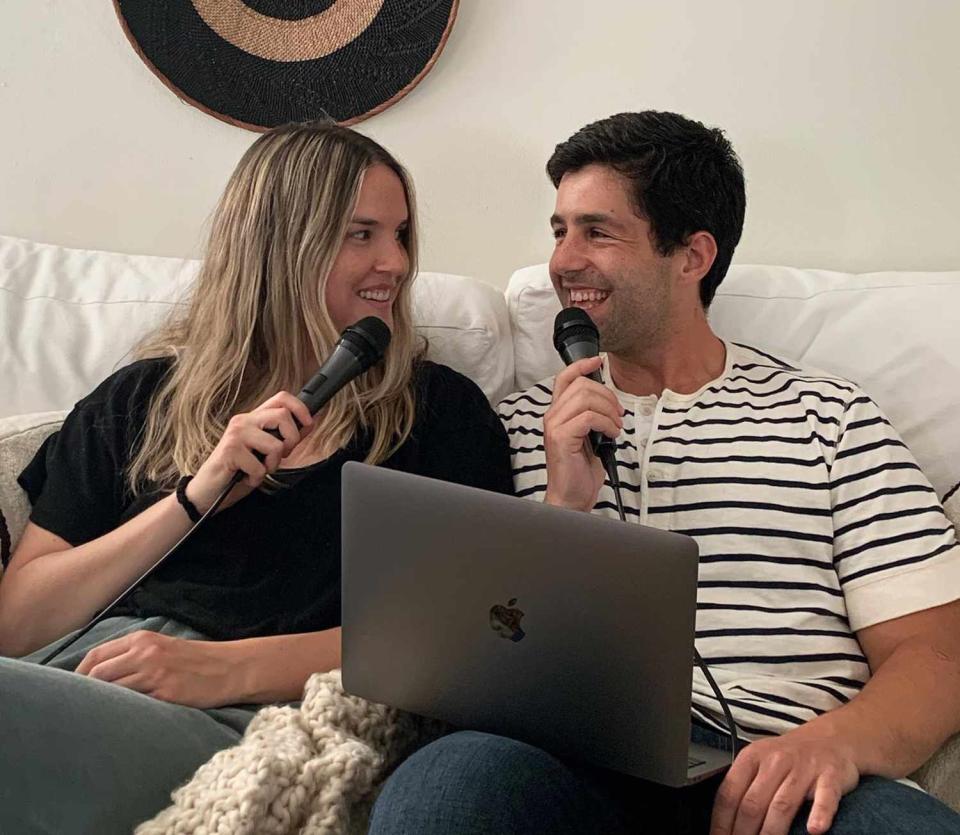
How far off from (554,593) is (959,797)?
1.92 feet

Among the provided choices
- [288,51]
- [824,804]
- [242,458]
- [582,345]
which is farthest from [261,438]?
[288,51]

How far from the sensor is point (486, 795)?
90 cm

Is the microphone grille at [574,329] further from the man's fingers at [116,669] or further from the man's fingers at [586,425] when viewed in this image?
the man's fingers at [116,669]

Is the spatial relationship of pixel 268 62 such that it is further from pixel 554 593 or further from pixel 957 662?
pixel 957 662

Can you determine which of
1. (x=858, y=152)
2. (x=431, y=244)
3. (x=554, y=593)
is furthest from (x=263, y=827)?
(x=858, y=152)

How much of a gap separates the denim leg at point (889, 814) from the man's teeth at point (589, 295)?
68cm

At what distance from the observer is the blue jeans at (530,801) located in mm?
893

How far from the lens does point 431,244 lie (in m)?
1.83

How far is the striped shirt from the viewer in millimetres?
1231

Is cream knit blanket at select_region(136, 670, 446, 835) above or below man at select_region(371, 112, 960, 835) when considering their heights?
below

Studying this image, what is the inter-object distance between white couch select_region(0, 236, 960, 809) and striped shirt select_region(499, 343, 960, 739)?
0.47 feet

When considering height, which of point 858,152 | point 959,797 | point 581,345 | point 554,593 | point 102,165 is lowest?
point 959,797

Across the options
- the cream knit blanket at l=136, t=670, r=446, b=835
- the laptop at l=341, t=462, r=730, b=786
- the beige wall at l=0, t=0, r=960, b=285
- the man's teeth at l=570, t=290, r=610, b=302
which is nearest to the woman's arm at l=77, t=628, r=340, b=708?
the cream knit blanket at l=136, t=670, r=446, b=835

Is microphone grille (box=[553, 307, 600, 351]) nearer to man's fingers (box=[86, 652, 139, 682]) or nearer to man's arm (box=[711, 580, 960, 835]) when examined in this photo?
man's arm (box=[711, 580, 960, 835])
